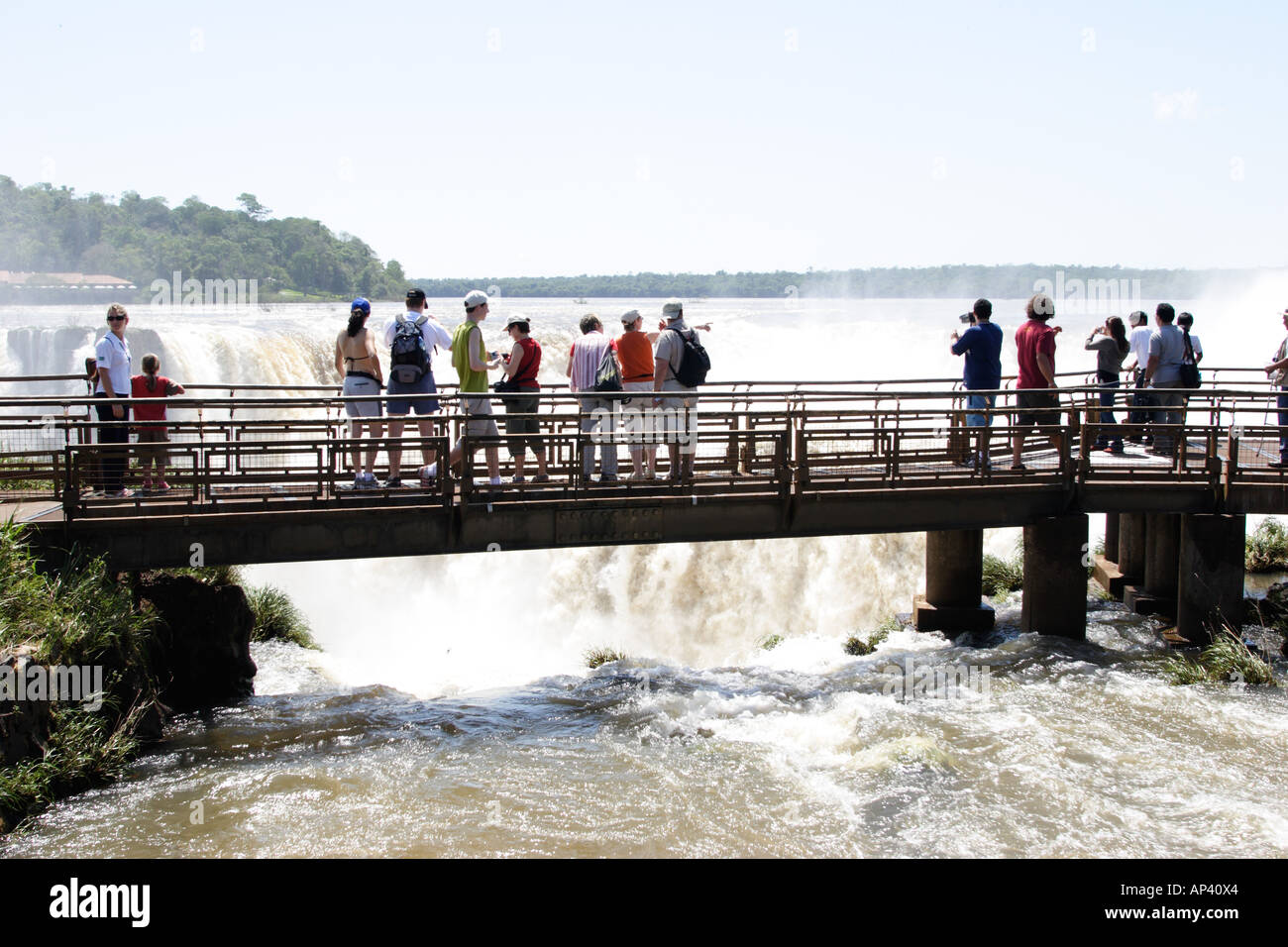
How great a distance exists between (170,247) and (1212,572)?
10495 centimetres

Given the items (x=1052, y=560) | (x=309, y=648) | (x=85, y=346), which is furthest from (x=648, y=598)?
(x=85, y=346)

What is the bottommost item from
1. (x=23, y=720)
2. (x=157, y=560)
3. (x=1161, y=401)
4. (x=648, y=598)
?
(x=648, y=598)

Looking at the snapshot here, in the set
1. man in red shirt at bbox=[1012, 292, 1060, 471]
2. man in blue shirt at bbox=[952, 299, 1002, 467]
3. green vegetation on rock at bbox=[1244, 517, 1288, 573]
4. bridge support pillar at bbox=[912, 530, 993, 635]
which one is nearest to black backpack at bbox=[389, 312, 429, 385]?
man in blue shirt at bbox=[952, 299, 1002, 467]

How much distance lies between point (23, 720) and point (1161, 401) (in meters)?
13.6

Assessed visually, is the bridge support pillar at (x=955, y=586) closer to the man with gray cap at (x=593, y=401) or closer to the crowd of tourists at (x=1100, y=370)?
the crowd of tourists at (x=1100, y=370)

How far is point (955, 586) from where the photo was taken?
14.8 m

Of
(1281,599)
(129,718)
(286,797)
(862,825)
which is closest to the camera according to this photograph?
(862,825)

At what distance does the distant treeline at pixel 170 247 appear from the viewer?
101938 mm

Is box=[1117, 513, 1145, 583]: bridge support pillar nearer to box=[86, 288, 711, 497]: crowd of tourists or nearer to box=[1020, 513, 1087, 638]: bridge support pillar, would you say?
box=[1020, 513, 1087, 638]: bridge support pillar

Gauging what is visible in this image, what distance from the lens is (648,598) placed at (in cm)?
1998

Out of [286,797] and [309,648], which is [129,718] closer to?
[286,797]

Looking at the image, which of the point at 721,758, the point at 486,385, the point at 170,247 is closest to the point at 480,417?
the point at 486,385

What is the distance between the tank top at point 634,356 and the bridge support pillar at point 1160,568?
7377 mm

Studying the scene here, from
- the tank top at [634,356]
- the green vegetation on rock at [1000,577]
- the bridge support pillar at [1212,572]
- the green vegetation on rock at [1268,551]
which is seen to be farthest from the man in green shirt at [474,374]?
the green vegetation on rock at [1268,551]
